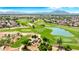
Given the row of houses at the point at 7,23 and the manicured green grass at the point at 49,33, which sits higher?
the row of houses at the point at 7,23

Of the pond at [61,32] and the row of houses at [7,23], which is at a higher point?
the row of houses at [7,23]

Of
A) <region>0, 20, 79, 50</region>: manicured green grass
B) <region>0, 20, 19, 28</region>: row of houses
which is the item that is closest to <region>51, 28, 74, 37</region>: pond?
<region>0, 20, 79, 50</region>: manicured green grass

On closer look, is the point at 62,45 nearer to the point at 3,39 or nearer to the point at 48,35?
the point at 48,35

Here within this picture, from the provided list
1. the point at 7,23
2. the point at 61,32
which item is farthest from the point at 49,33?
the point at 7,23

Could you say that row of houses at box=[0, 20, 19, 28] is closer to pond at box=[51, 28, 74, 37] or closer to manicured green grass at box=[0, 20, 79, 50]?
manicured green grass at box=[0, 20, 79, 50]

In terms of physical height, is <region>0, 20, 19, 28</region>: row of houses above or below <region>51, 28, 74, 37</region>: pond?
above

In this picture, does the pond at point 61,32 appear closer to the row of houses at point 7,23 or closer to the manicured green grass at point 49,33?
the manicured green grass at point 49,33

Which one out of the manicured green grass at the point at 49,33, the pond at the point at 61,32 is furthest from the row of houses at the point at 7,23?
the pond at the point at 61,32

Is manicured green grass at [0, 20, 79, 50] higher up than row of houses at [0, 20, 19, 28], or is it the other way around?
row of houses at [0, 20, 19, 28]

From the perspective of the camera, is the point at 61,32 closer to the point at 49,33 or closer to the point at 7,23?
the point at 49,33
